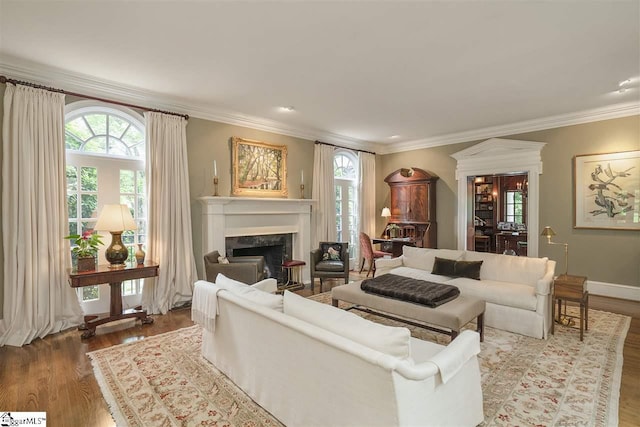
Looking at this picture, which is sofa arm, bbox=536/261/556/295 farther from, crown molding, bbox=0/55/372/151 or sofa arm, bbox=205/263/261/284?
crown molding, bbox=0/55/372/151

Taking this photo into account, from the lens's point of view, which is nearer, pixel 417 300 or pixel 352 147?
pixel 417 300

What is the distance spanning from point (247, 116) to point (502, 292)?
14.5 ft

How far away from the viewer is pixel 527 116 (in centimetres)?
530

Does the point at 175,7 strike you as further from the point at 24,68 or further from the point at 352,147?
the point at 352,147

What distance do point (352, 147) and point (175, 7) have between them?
5.03 meters

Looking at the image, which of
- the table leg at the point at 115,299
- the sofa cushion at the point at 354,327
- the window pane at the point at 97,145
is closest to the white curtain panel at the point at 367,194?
the table leg at the point at 115,299

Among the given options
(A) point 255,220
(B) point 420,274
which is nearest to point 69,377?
(A) point 255,220

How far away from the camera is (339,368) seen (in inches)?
65.6

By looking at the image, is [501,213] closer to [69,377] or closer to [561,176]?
[561,176]

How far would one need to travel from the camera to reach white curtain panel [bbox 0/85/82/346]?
3.37 metres

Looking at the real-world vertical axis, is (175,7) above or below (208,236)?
above

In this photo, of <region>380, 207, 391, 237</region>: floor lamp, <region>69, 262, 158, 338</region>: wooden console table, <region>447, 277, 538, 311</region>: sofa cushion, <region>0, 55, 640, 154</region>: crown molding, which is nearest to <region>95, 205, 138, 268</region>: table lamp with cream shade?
<region>69, 262, 158, 338</region>: wooden console table

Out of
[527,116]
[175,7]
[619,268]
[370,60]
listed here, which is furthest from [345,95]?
[619,268]

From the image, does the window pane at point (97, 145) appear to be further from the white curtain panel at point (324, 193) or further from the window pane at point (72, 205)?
the white curtain panel at point (324, 193)
